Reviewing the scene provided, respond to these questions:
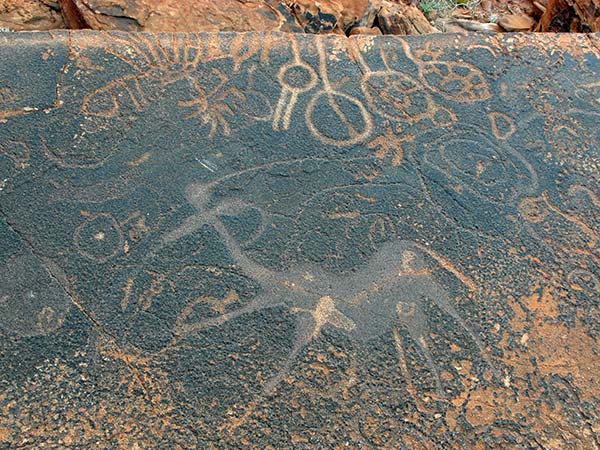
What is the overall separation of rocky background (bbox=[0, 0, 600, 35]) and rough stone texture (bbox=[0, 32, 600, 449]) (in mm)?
453

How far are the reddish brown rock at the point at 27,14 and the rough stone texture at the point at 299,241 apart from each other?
2.68 ft

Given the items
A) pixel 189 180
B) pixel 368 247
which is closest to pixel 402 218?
pixel 368 247

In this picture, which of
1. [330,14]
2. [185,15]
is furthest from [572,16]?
[185,15]

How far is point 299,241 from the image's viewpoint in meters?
1.78

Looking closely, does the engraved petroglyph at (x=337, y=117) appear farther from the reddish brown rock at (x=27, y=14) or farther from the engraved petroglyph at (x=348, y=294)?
the reddish brown rock at (x=27, y=14)

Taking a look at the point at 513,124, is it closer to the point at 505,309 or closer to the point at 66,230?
the point at 505,309

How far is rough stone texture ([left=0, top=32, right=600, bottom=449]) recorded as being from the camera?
152 cm

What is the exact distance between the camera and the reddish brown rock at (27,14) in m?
2.70

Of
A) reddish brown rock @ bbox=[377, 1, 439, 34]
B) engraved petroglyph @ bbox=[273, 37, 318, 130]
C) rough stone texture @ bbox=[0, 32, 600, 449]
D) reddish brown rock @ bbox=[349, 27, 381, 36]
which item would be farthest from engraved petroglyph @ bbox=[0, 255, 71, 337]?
reddish brown rock @ bbox=[377, 1, 439, 34]

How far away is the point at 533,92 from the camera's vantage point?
2139mm

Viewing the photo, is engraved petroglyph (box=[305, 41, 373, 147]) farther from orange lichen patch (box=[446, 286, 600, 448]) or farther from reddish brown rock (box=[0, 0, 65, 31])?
reddish brown rock (box=[0, 0, 65, 31])

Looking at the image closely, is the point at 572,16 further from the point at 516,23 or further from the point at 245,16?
the point at 245,16

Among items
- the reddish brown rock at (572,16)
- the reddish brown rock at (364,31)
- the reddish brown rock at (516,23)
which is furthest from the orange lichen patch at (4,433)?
the reddish brown rock at (516,23)

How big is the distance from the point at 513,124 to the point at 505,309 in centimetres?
70
